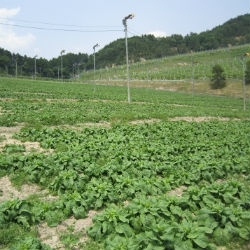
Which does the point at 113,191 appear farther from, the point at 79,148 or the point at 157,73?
the point at 157,73

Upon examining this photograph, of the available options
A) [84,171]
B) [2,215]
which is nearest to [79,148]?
[84,171]

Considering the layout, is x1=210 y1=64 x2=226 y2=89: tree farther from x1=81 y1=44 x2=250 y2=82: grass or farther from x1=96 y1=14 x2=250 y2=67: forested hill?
x1=96 y1=14 x2=250 y2=67: forested hill

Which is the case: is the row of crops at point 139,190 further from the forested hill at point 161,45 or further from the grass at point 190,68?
the forested hill at point 161,45

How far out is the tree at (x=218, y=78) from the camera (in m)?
80.7

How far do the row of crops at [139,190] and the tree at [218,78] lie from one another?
227ft

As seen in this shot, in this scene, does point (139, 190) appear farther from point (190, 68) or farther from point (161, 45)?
point (161, 45)

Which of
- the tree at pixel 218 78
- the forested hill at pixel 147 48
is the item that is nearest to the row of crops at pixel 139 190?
the tree at pixel 218 78

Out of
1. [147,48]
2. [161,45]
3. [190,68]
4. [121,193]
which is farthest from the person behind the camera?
[161,45]

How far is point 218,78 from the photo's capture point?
8138 cm

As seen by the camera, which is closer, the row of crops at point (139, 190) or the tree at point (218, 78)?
the row of crops at point (139, 190)

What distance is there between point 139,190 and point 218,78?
77.1m

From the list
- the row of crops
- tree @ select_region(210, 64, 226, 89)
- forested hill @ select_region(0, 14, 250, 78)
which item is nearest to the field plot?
the row of crops

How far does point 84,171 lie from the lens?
10.1 m

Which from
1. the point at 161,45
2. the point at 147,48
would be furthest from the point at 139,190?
the point at 161,45
